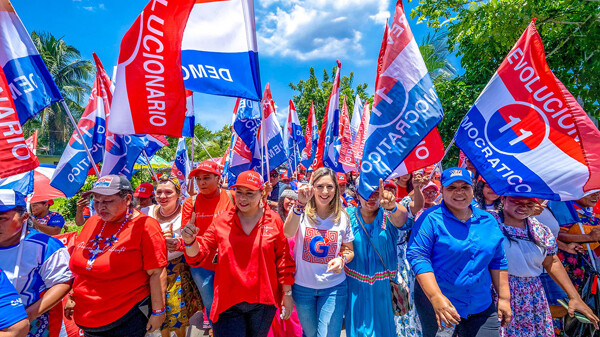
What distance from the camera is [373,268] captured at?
282 centimetres

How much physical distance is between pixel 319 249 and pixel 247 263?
2.16 ft

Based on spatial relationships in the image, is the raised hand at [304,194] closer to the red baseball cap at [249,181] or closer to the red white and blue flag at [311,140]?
the red baseball cap at [249,181]

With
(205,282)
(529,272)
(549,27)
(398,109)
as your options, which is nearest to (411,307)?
(529,272)

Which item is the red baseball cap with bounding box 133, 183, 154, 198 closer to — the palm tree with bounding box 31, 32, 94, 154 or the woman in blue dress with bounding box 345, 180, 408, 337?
the woman in blue dress with bounding box 345, 180, 408, 337

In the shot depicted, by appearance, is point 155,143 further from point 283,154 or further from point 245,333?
point 245,333

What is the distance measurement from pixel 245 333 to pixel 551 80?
12.0ft

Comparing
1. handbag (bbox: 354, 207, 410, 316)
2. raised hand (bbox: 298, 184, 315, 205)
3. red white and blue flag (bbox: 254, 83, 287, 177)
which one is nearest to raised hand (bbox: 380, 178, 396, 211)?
handbag (bbox: 354, 207, 410, 316)

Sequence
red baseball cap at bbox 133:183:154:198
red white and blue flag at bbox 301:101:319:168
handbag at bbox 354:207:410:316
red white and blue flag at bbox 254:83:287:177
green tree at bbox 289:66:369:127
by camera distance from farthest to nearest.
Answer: green tree at bbox 289:66:369:127 < red white and blue flag at bbox 301:101:319:168 < red white and blue flag at bbox 254:83:287:177 < red baseball cap at bbox 133:183:154:198 < handbag at bbox 354:207:410:316

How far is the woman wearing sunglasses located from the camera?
2717 mm

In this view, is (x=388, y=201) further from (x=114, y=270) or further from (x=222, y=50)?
(x=114, y=270)

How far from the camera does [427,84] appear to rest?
2.87m

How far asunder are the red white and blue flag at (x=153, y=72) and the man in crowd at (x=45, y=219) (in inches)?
91.1

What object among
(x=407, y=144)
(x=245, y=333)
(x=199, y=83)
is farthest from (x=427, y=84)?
(x=245, y=333)

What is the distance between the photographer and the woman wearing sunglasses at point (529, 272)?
2.72m
